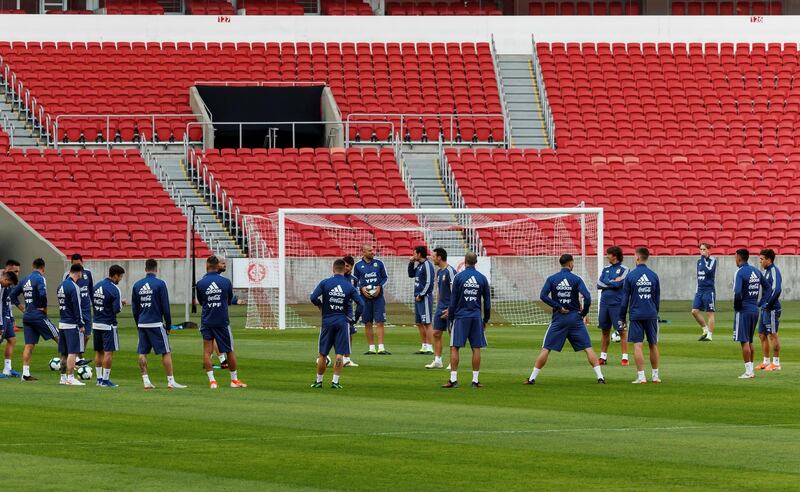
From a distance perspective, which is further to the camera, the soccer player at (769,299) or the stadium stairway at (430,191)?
the stadium stairway at (430,191)

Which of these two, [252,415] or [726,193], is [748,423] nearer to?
[252,415]

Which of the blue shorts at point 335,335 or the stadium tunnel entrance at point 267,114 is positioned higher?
the stadium tunnel entrance at point 267,114

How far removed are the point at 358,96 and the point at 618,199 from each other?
9.69 metres

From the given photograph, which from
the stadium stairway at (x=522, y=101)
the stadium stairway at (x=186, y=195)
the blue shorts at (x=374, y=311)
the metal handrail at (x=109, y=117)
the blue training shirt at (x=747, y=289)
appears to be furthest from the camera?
the stadium stairway at (x=522, y=101)

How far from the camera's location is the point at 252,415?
1712 centimetres

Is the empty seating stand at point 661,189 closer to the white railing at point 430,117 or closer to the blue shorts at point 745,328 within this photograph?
the white railing at point 430,117

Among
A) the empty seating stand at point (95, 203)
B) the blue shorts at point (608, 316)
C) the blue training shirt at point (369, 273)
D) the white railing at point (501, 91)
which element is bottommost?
the blue shorts at point (608, 316)

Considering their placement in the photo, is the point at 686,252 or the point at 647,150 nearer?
the point at 686,252

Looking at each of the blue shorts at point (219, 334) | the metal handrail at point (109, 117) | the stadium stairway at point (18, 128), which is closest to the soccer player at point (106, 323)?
the blue shorts at point (219, 334)

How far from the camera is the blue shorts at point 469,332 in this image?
20.7 meters

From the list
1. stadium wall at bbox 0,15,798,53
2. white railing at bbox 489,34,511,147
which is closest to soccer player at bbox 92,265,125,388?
white railing at bbox 489,34,511,147

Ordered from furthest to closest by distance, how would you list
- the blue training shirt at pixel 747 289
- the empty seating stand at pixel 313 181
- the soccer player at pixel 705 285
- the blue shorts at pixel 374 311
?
the empty seating stand at pixel 313 181 < the soccer player at pixel 705 285 < the blue shorts at pixel 374 311 < the blue training shirt at pixel 747 289

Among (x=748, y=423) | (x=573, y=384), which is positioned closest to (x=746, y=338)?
(x=573, y=384)

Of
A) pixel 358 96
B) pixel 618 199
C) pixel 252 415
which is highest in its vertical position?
pixel 358 96
